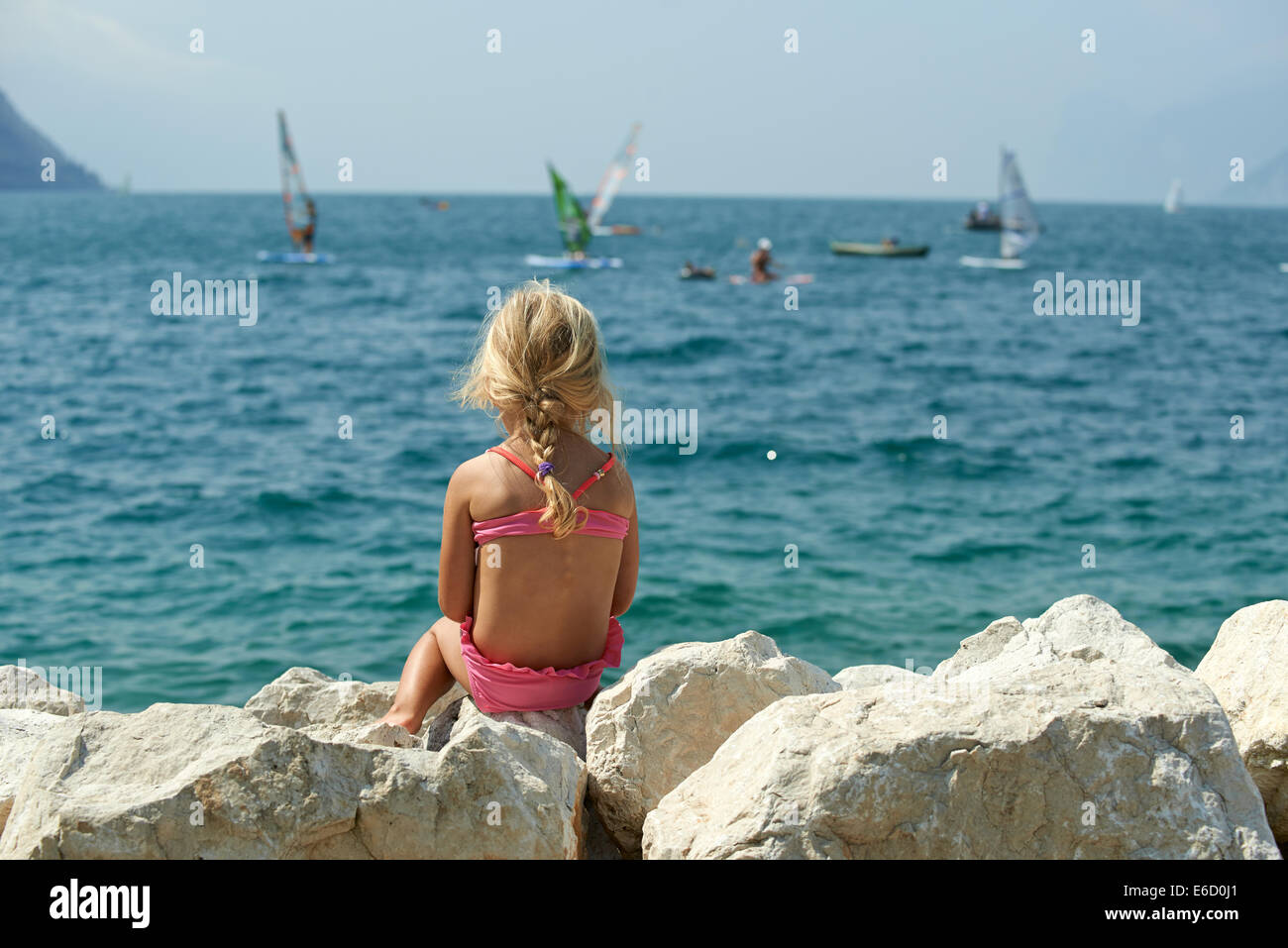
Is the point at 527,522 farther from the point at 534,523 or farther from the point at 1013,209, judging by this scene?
the point at 1013,209

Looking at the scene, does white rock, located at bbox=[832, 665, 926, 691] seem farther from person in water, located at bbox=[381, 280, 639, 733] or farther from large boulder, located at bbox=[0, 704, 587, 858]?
large boulder, located at bbox=[0, 704, 587, 858]

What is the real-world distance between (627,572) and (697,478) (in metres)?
9.17

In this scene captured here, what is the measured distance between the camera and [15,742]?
3.28 meters

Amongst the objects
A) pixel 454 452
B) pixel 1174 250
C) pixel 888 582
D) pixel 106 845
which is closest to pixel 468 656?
pixel 106 845

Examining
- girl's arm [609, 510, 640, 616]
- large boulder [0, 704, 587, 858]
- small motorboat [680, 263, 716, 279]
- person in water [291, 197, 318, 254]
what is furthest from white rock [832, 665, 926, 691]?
person in water [291, 197, 318, 254]

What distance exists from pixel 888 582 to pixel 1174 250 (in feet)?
187

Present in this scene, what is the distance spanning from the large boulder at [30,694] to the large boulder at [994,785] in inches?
99.4

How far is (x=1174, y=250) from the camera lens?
59156mm

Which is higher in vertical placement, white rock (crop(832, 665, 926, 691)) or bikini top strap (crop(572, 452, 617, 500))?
bikini top strap (crop(572, 452, 617, 500))

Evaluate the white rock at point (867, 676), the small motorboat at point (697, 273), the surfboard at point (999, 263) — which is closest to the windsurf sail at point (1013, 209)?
the surfboard at point (999, 263)

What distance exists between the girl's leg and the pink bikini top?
0.40 m

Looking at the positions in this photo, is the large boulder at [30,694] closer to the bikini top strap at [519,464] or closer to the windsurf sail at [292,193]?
the bikini top strap at [519,464]

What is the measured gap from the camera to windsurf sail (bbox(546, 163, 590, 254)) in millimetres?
34728
